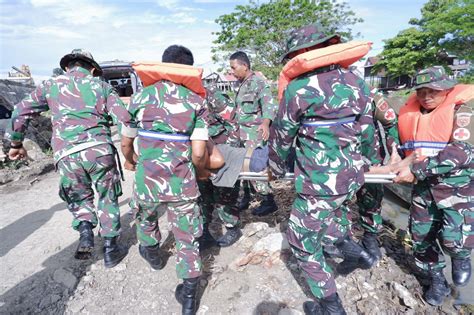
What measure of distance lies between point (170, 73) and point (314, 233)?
1.55 metres

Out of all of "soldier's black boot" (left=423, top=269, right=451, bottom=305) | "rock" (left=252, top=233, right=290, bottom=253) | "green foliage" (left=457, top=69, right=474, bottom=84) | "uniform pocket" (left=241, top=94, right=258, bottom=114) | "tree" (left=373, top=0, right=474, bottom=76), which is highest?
"tree" (left=373, top=0, right=474, bottom=76)

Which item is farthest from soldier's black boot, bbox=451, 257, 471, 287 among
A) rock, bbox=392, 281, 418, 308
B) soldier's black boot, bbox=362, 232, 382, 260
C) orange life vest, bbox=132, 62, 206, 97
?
orange life vest, bbox=132, 62, 206, 97

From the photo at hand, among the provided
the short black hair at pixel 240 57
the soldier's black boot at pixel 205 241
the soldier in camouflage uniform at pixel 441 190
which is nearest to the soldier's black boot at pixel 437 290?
the soldier in camouflage uniform at pixel 441 190

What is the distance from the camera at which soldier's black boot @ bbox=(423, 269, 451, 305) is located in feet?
7.89

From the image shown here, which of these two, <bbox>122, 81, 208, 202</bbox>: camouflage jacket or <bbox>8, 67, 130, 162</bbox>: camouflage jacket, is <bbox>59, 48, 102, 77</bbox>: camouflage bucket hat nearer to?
<bbox>8, 67, 130, 162</bbox>: camouflage jacket

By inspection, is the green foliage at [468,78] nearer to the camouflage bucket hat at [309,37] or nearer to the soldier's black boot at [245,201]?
the soldier's black boot at [245,201]

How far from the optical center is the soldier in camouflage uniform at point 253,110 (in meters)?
3.78

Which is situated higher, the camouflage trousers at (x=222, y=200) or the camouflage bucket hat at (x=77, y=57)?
the camouflage bucket hat at (x=77, y=57)

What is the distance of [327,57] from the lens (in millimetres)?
1802

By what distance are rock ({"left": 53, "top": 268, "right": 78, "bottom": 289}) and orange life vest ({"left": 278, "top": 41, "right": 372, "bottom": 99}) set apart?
2.73 metres

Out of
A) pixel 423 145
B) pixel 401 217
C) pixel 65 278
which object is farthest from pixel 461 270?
pixel 65 278

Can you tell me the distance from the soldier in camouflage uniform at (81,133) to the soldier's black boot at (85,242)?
2 centimetres

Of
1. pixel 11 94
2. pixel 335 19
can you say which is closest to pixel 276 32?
pixel 335 19

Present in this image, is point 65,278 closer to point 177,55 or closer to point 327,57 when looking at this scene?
point 177,55
